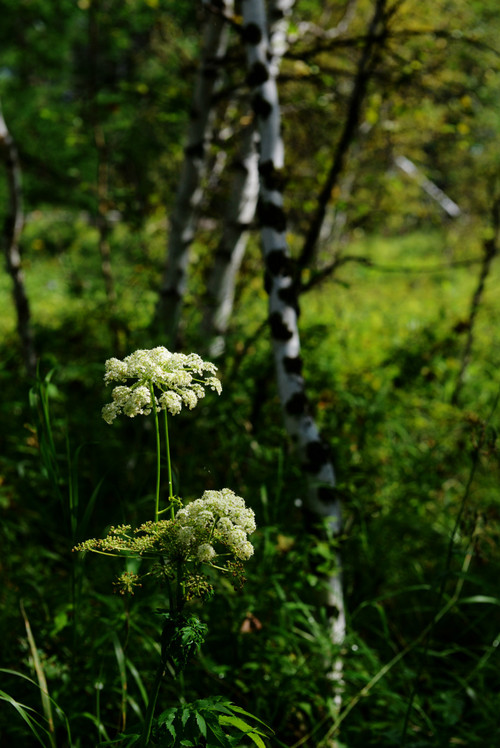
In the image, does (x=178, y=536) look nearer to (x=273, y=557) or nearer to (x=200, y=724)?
(x=200, y=724)

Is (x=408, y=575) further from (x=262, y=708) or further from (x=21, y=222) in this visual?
(x=21, y=222)

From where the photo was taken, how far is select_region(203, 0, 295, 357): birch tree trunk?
391 cm

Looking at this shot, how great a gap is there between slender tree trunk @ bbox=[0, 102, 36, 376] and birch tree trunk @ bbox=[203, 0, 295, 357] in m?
1.22

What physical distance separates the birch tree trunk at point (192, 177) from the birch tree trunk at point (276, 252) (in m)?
0.98

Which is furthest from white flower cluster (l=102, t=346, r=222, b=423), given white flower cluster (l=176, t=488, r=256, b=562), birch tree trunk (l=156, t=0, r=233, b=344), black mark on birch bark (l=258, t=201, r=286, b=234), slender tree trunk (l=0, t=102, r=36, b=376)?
slender tree trunk (l=0, t=102, r=36, b=376)

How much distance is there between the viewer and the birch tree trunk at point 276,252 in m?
2.55

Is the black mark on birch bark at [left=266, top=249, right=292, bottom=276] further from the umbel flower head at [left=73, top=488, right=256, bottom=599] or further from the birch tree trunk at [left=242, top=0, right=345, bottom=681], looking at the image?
the umbel flower head at [left=73, top=488, right=256, bottom=599]

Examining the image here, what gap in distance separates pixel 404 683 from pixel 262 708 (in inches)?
23.1

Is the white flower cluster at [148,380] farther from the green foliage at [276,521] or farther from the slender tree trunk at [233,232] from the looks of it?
the slender tree trunk at [233,232]

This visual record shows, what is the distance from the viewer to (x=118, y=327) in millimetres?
3711

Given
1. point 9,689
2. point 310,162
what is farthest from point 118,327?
point 310,162

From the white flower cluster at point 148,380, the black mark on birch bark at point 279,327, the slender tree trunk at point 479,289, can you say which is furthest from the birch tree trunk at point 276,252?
the slender tree trunk at point 479,289

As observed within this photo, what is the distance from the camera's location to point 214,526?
1.08m

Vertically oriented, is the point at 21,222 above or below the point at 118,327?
above
